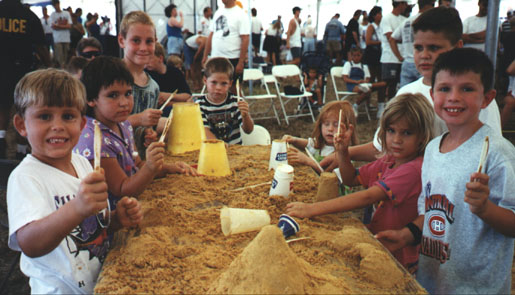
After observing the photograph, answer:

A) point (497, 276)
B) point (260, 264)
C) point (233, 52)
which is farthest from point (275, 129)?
point (260, 264)

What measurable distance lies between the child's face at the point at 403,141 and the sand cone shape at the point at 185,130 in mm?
1328

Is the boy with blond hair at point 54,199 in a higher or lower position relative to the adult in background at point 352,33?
lower

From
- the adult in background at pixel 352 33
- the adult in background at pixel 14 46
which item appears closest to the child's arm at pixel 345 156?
the adult in background at pixel 14 46

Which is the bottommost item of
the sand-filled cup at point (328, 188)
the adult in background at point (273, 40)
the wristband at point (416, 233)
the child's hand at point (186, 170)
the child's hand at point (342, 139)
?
the wristband at point (416, 233)

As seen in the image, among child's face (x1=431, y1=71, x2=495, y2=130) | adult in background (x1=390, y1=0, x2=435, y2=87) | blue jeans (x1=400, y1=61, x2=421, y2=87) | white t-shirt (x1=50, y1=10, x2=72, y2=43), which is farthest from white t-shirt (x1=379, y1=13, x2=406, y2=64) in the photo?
white t-shirt (x1=50, y1=10, x2=72, y2=43)

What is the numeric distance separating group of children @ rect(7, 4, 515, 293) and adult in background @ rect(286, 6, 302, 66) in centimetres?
1017

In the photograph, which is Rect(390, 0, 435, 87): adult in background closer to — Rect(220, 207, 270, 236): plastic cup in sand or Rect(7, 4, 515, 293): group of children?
Rect(7, 4, 515, 293): group of children

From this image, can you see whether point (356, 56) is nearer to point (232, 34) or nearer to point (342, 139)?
point (232, 34)

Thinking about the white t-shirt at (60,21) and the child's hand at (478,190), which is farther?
the white t-shirt at (60,21)

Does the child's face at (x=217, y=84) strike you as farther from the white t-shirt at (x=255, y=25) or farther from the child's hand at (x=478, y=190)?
the white t-shirt at (x=255, y=25)

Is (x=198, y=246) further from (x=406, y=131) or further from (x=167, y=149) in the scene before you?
(x=167, y=149)

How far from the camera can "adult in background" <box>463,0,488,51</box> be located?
237 inches

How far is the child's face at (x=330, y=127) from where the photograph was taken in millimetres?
2896

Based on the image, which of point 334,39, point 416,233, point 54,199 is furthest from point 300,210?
point 334,39
